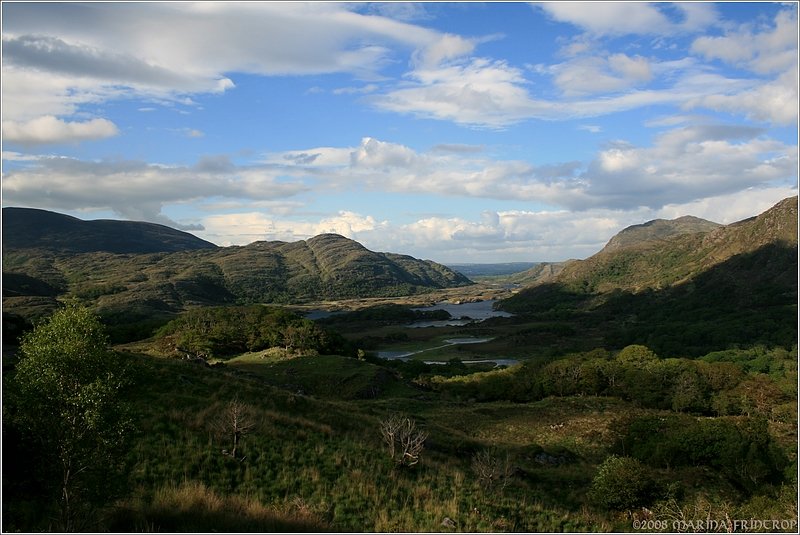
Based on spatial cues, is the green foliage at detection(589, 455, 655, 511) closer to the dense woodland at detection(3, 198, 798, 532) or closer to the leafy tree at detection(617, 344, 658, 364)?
the dense woodland at detection(3, 198, 798, 532)

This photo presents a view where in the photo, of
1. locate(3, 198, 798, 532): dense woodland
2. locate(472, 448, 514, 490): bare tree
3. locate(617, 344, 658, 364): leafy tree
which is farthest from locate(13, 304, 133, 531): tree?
locate(617, 344, 658, 364): leafy tree

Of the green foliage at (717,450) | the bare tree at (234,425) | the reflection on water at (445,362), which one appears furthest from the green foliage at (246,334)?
the green foliage at (717,450)

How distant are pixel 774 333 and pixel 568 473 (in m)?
148

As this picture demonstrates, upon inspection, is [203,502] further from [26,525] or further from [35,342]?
[35,342]

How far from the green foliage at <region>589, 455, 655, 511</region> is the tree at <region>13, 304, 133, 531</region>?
22.1 m

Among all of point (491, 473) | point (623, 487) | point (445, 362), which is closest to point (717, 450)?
point (623, 487)

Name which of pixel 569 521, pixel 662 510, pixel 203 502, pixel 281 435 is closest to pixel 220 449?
pixel 281 435

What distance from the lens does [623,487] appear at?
2450 centimetres

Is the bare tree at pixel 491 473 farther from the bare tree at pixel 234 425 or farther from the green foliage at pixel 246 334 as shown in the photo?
the green foliage at pixel 246 334

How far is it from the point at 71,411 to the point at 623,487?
24108mm

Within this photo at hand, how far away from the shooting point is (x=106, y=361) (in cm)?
1468

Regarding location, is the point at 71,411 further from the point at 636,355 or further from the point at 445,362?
the point at 445,362

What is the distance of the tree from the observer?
44.8 ft

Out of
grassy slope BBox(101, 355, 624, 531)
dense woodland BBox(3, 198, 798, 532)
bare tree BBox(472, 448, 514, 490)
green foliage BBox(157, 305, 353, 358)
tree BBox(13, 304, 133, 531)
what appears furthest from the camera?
green foliage BBox(157, 305, 353, 358)
